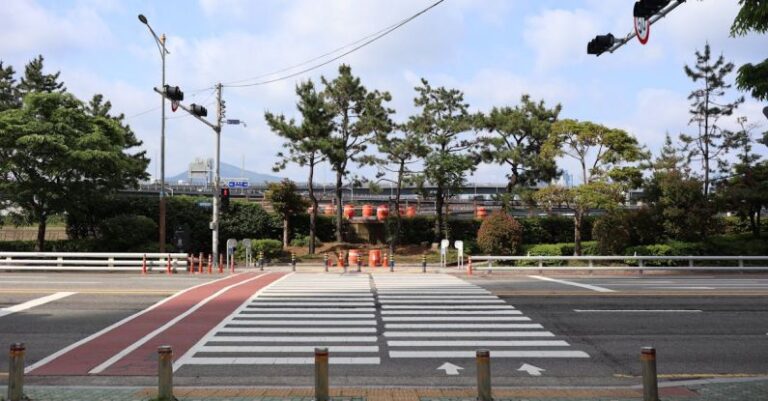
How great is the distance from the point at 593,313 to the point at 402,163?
2719 centimetres

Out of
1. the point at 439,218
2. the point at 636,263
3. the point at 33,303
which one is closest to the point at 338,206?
the point at 439,218

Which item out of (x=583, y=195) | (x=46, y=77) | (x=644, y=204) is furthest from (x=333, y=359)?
(x=46, y=77)

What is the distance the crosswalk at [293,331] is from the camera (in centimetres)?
957

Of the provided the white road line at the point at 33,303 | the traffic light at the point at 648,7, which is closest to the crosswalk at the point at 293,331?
the white road line at the point at 33,303

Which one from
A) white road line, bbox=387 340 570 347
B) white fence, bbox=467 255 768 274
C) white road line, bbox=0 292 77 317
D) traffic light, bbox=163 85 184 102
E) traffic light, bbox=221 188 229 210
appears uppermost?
traffic light, bbox=163 85 184 102

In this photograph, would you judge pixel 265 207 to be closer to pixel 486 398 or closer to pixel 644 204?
pixel 644 204

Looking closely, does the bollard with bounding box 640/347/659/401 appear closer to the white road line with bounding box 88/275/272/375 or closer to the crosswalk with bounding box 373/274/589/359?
the crosswalk with bounding box 373/274/589/359

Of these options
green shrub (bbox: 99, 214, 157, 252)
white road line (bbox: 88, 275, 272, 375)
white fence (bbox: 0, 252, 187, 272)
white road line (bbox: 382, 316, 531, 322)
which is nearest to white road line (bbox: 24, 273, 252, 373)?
white road line (bbox: 88, 275, 272, 375)

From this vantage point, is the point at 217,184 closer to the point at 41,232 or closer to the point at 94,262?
the point at 94,262

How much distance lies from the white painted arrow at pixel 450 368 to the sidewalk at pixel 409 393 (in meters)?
1.12

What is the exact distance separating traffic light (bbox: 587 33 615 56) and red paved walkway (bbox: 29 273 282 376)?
28.7 feet

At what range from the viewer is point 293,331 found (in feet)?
38.7

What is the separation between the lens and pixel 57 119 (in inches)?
1232

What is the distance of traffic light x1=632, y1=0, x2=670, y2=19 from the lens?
9.27 meters
